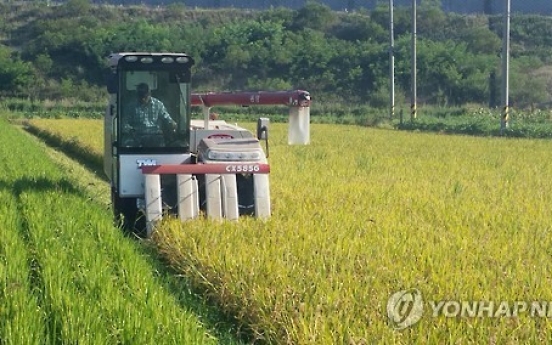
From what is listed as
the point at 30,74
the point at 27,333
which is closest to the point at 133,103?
the point at 27,333

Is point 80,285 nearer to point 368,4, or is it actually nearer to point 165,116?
point 165,116

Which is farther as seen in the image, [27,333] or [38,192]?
[38,192]

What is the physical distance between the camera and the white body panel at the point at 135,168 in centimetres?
948

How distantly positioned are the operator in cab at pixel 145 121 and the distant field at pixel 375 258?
1585mm

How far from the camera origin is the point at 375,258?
6559 millimetres

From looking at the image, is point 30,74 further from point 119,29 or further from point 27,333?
point 27,333

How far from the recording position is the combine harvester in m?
8.85

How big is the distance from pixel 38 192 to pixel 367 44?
155ft

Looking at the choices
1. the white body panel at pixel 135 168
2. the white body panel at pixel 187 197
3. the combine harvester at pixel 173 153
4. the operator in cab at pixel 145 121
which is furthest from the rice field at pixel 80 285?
the operator in cab at pixel 145 121

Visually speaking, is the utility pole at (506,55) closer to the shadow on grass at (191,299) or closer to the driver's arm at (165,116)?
the driver's arm at (165,116)

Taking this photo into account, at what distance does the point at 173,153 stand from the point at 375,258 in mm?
3886

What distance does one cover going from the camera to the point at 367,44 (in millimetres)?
55688

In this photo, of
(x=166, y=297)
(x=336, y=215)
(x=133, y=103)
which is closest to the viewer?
(x=166, y=297)

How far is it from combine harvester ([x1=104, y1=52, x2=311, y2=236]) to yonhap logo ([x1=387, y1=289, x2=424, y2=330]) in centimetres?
342
